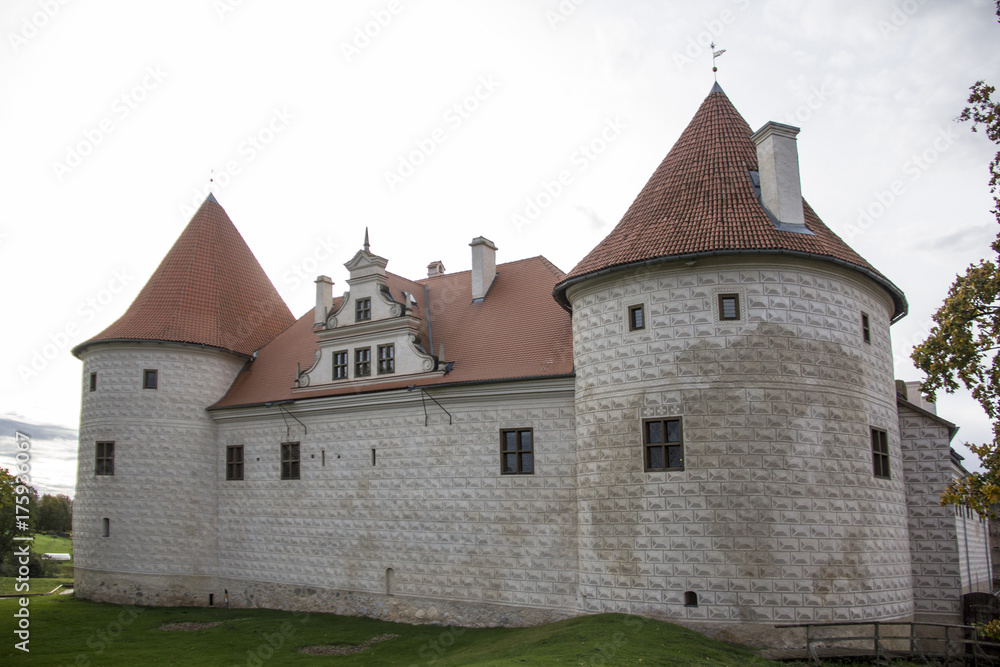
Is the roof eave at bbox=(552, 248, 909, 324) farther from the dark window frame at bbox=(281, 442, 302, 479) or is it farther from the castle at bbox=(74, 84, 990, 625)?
the dark window frame at bbox=(281, 442, 302, 479)

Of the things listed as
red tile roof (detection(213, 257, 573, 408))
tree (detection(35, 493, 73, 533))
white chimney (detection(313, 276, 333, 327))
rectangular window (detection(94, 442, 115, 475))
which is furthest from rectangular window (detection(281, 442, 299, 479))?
tree (detection(35, 493, 73, 533))

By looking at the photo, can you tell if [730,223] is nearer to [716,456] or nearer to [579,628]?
[716,456]

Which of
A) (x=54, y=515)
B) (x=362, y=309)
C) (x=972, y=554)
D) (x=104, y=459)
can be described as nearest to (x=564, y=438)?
(x=362, y=309)

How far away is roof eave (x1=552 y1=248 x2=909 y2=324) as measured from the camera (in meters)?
16.1

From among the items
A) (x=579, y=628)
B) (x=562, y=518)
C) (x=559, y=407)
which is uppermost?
(x=559, y=407)

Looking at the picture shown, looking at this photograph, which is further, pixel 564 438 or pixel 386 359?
pixel 386 359

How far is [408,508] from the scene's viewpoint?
A: 2130 cm

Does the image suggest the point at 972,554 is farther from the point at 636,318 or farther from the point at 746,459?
the point at 636,318

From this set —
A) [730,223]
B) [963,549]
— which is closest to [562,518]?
[730,223]

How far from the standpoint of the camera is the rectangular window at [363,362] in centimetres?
2322

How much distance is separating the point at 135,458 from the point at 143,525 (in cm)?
216

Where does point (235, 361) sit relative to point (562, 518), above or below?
above

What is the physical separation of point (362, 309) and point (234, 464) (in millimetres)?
7080

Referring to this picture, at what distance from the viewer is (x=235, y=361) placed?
2745 cm
